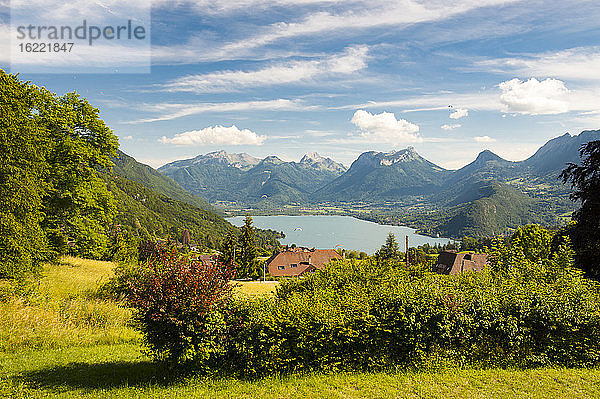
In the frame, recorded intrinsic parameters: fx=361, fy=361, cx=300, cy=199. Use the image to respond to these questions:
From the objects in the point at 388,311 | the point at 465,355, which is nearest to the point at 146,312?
the point at 388,311

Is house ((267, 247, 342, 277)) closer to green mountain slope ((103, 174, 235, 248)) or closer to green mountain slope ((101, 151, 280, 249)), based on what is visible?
green mountain slope ((101, 151, 280, 249))

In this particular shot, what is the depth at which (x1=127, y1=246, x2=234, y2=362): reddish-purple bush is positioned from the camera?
7805mm

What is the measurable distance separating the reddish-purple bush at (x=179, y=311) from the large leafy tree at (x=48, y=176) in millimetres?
9187

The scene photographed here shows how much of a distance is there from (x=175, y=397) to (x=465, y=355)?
23.3 feet

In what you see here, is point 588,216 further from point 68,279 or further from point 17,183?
point 68,279

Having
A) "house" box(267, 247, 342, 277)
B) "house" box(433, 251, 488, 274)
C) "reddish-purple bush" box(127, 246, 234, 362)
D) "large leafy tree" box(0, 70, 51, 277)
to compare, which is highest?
"large leafy tree" box(0, 70, 51, 277)

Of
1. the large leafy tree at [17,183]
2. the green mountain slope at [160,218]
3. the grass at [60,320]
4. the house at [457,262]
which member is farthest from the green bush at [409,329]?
the green mountain slope at [160,218]

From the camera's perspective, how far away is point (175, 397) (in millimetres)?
7340

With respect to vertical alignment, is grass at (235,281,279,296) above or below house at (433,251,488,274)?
above

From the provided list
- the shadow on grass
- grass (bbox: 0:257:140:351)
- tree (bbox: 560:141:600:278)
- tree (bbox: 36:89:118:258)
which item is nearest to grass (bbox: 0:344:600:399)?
the shadow on grass

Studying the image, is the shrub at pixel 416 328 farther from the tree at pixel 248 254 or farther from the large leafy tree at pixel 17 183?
the tree at pixel 248 254

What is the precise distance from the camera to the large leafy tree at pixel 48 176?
542 inches

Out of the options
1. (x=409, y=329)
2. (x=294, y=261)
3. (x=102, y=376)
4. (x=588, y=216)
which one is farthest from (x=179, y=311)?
(x=294, y=261)

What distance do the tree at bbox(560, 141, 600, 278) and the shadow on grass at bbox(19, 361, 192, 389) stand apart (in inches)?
657
